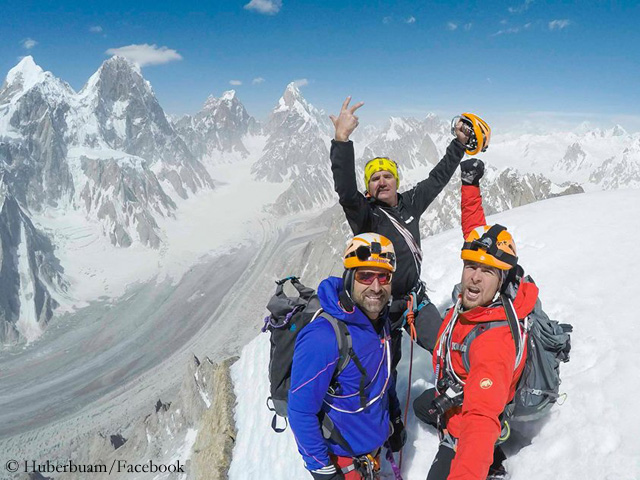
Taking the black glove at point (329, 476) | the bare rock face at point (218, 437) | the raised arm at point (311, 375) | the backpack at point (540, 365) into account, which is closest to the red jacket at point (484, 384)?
the backpack at point (540, 365)

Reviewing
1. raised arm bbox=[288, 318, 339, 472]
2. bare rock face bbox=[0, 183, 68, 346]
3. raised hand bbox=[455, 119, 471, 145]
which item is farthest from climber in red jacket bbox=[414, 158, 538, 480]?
bare rock face bbox=[0, 183, 68, 346]

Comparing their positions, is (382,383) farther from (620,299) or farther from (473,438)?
(620,299)

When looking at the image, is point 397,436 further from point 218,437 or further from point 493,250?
point 218,437

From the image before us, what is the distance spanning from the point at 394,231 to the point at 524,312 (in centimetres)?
259

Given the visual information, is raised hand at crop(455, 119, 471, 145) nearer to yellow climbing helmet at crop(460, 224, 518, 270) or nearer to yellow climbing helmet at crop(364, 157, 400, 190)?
yellow climbing helmet at crop(364, 157, 400, 190)

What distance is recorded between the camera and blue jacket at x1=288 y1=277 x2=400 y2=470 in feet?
15.8

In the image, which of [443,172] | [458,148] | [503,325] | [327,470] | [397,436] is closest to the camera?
[503,325]

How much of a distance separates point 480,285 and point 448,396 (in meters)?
1.67

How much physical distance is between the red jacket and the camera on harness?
0.27 metres

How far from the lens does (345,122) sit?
5906 mm

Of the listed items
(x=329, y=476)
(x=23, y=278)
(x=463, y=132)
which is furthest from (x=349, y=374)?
(x=23, y=278)

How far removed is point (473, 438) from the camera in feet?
13.7

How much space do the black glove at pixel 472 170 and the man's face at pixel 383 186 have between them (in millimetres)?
1483

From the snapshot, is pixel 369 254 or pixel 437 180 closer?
pixel 369 254
